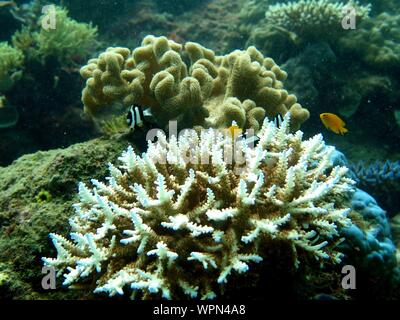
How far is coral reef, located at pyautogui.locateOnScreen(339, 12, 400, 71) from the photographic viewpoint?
6480 mm

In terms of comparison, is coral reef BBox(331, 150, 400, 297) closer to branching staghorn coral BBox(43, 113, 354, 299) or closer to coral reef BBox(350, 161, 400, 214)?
branching staghorn coral BBox(43, 113, 354, 299)

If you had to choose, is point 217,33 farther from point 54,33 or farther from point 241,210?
point 241,210

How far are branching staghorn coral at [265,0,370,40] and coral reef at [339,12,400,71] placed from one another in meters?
0.26

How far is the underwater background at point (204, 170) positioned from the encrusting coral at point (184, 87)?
0.02 m

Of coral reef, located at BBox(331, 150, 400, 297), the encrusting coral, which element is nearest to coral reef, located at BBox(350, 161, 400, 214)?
the encrusting coral

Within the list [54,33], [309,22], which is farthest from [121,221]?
[309,22]

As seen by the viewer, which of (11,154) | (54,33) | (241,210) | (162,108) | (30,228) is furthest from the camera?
(54,33)

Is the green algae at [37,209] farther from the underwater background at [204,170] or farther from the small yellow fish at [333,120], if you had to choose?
the small yellow fish at [333,120]

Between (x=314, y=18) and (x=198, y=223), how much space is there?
5786 mm

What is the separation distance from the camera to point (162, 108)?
366cm

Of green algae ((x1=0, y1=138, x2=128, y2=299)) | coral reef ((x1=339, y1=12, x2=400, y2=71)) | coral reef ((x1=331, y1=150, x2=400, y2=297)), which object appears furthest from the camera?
coral reef ((x1=339, y1=12, x2=400, y2=71))

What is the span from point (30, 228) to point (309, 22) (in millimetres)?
6164

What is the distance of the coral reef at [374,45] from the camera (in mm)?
6480

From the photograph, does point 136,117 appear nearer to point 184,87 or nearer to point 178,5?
point 184,87
